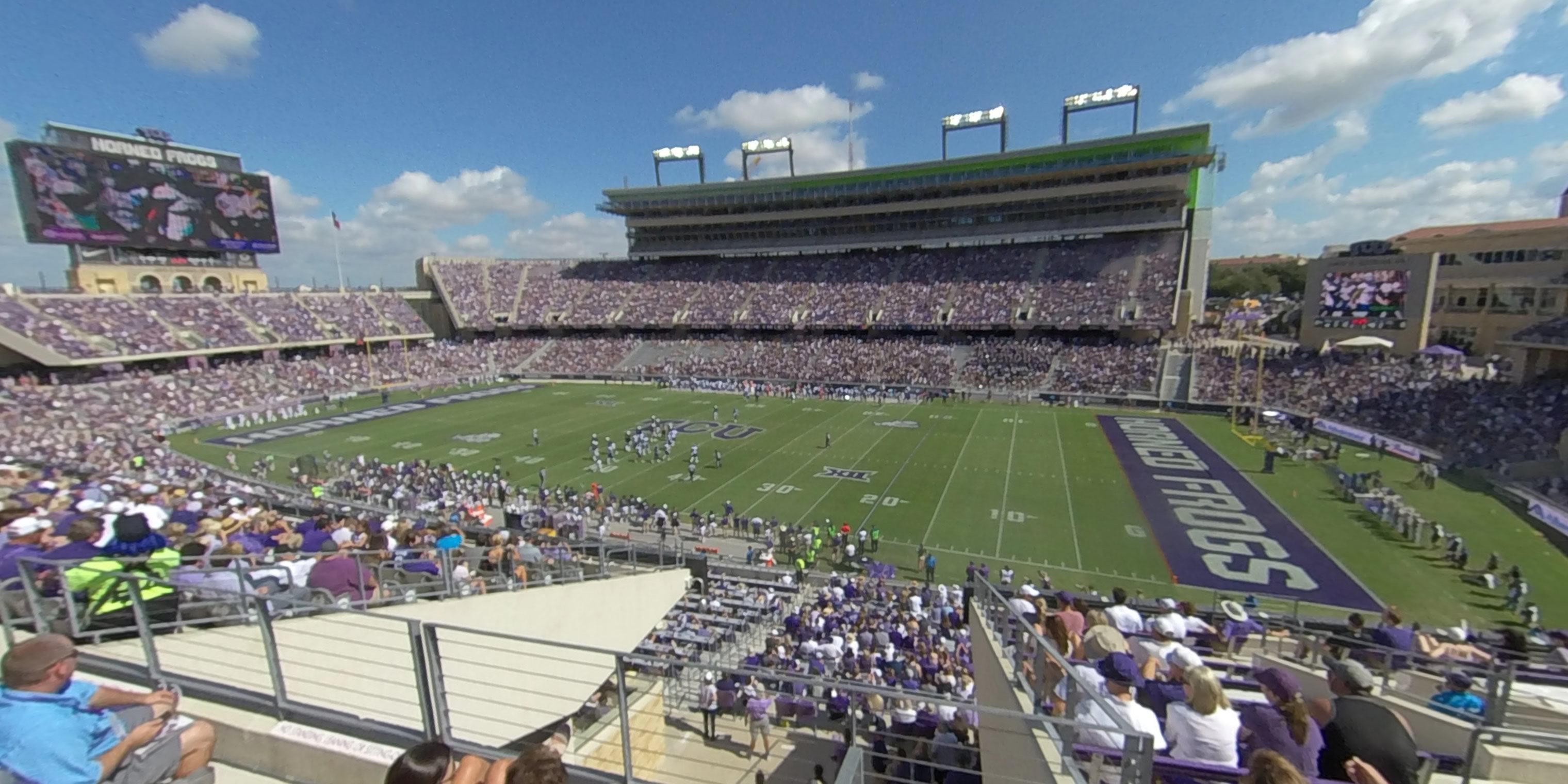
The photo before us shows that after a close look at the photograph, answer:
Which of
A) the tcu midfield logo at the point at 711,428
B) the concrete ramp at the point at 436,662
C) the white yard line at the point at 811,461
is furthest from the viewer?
the tcu midfield logo at the point at 711,428

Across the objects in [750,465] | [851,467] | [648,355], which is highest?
[648,355]

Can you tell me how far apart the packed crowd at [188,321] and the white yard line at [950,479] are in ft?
154

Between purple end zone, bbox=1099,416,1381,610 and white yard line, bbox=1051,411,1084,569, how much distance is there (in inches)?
86.1

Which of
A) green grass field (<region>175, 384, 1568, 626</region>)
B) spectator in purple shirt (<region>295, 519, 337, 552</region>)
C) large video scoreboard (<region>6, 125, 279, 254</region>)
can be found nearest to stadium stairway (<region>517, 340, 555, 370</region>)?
green grass field (<region>175, 384, 1568, 626</region>)

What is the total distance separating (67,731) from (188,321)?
178 feet

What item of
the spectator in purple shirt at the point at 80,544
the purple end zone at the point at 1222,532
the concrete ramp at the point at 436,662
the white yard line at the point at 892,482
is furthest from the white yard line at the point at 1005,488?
the spectator in purple shirt at the point at 80,544

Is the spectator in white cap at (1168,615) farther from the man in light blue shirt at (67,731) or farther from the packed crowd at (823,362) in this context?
the packed crowd at (823,362)

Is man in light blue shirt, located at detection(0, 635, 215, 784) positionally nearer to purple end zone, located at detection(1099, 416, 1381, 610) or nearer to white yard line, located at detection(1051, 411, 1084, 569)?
white yard line, located at detection(1051, 411, 1084, 569)

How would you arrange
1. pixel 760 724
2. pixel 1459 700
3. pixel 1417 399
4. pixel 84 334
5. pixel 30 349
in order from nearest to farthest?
pixel 1459 700
pixel 760 724
pixel 1417 399
pixel 30 349
pixel 84 334

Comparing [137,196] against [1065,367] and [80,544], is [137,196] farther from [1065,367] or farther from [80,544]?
[1065,367]

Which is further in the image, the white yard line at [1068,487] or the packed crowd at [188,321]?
the packed crowd at [188,321]

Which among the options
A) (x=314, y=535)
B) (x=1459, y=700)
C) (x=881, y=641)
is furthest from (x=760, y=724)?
(x=314, y=535)

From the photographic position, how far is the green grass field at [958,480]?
17.5 m

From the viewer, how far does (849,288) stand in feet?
189
